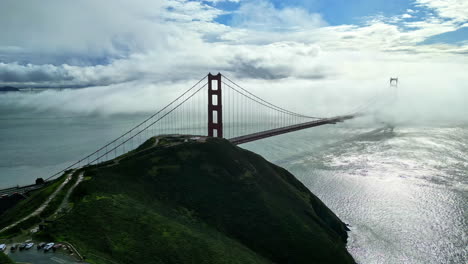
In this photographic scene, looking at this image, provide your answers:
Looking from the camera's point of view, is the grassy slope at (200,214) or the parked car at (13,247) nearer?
the parked car at (13,247)

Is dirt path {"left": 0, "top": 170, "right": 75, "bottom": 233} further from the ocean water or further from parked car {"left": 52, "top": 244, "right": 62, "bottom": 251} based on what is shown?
the ocean water

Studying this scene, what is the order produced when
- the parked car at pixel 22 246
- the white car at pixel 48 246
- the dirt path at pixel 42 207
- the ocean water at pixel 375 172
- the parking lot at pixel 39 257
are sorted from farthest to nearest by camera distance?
the ocean water at pixel 375 172 → the dirt path at pixel 42 207 → the parked car at pixel 22 246 → the white car at pixel 48 246 → the parking lot at pixel 39 257

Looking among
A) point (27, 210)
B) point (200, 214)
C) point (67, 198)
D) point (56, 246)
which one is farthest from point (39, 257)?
point (200, 214)

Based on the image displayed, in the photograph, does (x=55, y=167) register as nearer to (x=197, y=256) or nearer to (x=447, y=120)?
(x=197, y=256)

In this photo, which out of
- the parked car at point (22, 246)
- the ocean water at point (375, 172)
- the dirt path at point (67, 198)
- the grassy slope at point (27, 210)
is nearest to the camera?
the parked car at point (22, 246)

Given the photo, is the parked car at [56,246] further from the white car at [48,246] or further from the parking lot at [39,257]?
the parking lot at [39,257]

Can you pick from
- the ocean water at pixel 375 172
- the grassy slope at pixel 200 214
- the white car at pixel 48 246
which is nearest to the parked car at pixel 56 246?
the white car at pixel 48 246

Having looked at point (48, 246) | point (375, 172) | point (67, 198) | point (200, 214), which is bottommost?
point (375, 172)

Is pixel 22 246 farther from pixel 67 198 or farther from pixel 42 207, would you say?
pixel 67 198
